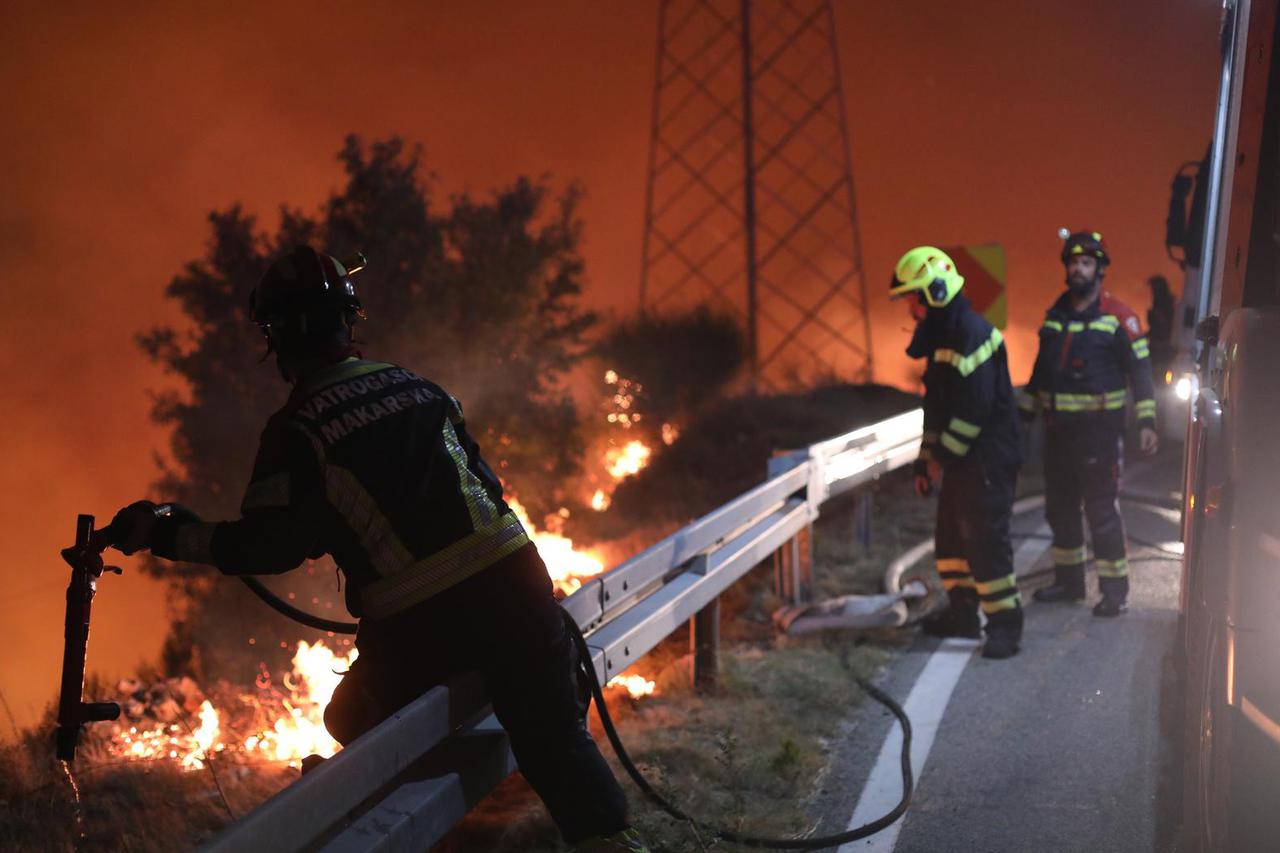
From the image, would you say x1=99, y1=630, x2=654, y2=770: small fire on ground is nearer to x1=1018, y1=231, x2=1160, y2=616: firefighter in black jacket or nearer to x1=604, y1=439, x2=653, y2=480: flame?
x1=1018, y1=231, x2=1160, y2=616: firefighter in black jacket

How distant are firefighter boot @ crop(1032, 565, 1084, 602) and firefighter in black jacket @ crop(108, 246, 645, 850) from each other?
4.98 metres

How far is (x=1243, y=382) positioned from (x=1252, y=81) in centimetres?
169

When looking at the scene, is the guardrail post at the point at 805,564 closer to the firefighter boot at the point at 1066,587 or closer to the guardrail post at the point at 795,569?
the guardrail post at the point at 795,569

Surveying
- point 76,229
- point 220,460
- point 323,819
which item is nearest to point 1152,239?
point 220,460

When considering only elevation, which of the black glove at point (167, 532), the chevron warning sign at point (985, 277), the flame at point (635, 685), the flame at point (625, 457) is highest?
the chevron warning sign at point (985, 277)

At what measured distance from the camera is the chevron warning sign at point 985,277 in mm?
10203

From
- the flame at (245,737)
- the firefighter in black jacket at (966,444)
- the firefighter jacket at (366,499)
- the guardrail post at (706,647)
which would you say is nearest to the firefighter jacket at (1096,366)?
the firefighter in black jacket at (966,444)

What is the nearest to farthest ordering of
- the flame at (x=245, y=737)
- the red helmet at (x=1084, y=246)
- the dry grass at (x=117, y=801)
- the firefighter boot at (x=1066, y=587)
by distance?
the dry grass at (x=117, y=801), the flame at (x=245, y=737), the red helmet at (x=1084, y=246), the firefighter boot at (x=1066, y=587)

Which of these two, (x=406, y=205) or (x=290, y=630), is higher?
(x=406, y=205)

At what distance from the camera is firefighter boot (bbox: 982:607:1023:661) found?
684cm

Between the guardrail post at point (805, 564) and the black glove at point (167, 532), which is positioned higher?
the black glove at point (167, 532)

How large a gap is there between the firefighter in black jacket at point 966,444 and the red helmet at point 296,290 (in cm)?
396

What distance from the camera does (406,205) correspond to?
25031mm

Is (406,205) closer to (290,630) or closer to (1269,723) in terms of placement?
(290,630)
